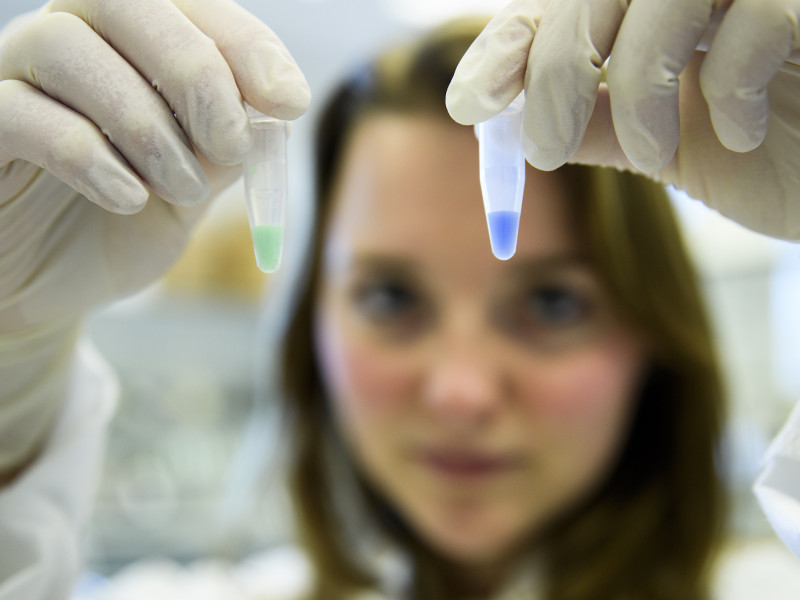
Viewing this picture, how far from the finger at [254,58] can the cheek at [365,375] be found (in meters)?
0.51

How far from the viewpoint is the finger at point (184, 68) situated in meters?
0.38

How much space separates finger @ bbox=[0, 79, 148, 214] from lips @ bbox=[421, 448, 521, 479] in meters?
0.58

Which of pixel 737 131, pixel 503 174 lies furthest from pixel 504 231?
pixel 737 131

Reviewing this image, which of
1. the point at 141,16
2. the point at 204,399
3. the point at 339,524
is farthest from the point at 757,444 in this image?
the point at 141,16

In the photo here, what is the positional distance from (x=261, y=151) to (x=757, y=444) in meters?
1.54

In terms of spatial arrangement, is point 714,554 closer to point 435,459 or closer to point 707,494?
point 707,494

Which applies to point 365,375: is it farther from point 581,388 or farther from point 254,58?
point 254,58

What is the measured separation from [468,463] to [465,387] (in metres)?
0.13

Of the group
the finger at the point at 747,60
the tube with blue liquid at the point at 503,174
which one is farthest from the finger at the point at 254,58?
the finger at the point at 747,60

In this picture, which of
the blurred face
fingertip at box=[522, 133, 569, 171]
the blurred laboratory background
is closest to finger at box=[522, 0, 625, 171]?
fingertip at box=[522, 133, 569, 171]

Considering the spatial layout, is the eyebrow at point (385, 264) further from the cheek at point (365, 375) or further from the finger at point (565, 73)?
the finger at point (565, 73)

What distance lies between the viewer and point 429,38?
99 cm

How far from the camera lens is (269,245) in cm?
40

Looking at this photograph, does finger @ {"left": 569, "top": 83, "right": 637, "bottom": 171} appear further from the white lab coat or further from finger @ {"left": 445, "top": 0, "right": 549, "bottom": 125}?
the white lab coat
